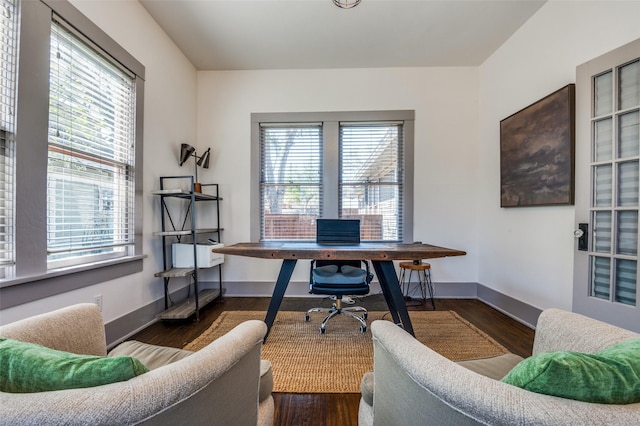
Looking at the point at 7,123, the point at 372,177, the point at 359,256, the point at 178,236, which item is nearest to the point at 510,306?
the point at 359,256

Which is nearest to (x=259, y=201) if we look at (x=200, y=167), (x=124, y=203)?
(x=200, y=167)

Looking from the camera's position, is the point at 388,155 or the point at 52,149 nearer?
the point at 52,149

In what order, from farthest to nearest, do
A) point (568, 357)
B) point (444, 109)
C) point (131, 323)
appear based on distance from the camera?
point (444, 109), point (131, 323), point (568, 357)

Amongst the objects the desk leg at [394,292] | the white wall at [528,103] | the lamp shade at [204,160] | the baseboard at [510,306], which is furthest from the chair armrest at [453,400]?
the lamp shade at [204,160]

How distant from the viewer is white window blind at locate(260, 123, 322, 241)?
3318mm

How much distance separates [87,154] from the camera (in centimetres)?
185

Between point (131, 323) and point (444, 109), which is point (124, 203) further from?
point (444, 109)

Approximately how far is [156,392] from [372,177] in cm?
311

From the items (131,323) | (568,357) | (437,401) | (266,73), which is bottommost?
(131,323)

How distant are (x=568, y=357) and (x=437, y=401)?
0.97ft

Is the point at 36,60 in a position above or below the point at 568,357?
above

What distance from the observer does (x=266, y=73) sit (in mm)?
3271

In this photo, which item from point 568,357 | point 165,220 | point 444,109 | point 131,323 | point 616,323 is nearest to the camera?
point 568,357

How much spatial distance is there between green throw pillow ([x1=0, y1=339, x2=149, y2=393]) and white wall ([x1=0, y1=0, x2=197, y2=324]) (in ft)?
4.71
